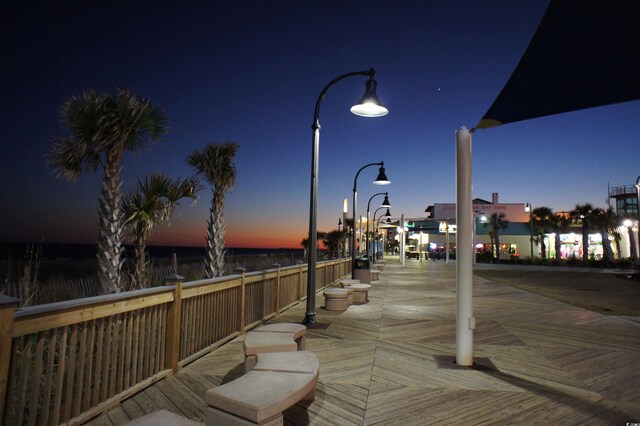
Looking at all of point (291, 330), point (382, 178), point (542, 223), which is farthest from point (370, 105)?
point (542, 223)

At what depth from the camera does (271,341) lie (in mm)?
4301

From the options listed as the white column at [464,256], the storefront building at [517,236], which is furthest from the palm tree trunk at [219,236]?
the storefront building at [517,236]

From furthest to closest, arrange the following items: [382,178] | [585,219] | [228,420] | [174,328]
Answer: [585,219]
[382,178]
[174,328]
[228,420]

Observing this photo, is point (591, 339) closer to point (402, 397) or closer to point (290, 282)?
point (402, 397)

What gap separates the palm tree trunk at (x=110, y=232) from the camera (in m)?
6.82

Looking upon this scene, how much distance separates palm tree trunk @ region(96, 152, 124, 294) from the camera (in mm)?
6816

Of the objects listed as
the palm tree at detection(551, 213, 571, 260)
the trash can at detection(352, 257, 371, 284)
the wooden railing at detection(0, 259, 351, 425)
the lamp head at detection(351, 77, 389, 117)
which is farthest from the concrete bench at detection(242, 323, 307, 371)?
the palm tree at detection(551, 213, 571, 260)

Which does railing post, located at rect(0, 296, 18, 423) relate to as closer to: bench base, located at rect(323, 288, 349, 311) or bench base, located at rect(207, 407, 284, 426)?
bench base, located at rect(207, 407, 284, 426)

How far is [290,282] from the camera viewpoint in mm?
9703

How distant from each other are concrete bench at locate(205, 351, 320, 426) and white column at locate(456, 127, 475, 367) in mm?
2541

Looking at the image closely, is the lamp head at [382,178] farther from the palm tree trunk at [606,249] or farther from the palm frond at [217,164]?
the palm tree trunk at [606,249]

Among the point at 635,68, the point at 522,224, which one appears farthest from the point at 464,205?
the point at 522,224

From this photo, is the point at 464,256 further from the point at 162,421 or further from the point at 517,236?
the point at 517,236

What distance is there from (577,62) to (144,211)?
27.2 ft
